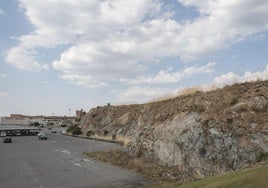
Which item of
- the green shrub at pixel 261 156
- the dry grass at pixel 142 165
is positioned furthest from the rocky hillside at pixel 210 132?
the dry grass at pixel 142 165

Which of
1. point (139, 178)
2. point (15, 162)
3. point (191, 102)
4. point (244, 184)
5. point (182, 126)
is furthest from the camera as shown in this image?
point (15, 162)

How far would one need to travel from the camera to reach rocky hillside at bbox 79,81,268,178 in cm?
2259

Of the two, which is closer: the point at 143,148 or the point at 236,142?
the point at 236,142

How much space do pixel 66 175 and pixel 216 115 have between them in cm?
1226

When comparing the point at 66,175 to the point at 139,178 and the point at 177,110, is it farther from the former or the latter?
the point at 177,110

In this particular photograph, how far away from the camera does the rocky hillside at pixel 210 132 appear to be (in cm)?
2259

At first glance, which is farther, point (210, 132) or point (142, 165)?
point (142, 165)

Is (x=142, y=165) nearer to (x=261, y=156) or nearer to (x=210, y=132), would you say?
(x=210, y=132)

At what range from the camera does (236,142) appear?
23000mm

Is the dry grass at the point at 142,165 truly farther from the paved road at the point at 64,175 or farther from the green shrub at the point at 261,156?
the green shrub at the point at 261,156

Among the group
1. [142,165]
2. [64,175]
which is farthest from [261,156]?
[64,175]

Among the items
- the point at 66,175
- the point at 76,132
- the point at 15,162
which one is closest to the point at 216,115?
the point at 66,175

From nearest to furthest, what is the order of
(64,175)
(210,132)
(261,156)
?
1. (261,156)
2. (210,132)
3. (64,175)

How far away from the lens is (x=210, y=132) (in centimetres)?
2533
